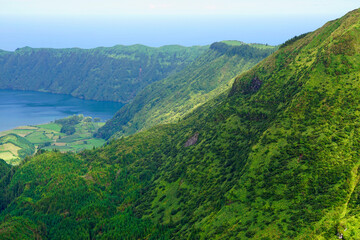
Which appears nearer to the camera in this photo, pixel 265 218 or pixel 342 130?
pixel 265 218

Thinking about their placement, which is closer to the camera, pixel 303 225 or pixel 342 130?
pixel 303 225

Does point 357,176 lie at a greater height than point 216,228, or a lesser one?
greater

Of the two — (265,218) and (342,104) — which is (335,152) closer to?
(342,104)

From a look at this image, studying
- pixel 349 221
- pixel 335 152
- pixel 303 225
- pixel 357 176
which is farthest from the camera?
pixel 335 152

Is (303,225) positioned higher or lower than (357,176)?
lower

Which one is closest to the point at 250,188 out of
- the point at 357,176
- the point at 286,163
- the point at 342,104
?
the point at 286,163

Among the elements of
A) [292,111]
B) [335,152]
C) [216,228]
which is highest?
[292,111]

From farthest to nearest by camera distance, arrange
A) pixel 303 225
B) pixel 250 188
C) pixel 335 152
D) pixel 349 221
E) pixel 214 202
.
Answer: pixel 214 202 → pixel 250 188 → pixel 335 152 → pixel 303 225 → pixel 349 221

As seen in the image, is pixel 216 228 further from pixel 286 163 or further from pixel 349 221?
pixel 349 221

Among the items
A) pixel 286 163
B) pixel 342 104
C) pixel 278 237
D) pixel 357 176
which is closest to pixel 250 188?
pixel 286 163
